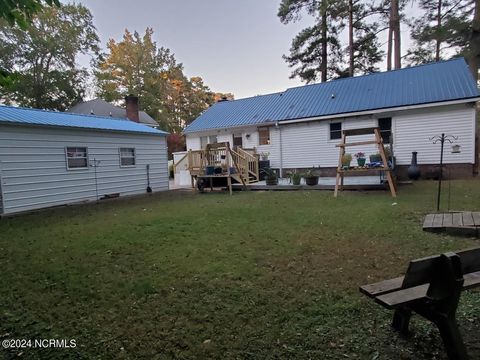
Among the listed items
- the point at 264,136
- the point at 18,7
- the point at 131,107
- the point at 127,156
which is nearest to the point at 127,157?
the point at 127,156

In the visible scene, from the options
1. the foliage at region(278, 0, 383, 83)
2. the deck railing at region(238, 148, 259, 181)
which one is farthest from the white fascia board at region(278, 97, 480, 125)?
the foliage at region(278, 0, 383, 83)

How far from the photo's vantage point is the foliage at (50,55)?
26266 mm

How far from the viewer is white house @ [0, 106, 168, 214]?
29.7 feet

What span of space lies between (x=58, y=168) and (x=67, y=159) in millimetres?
446

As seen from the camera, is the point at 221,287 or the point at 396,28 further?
the point at 396,28

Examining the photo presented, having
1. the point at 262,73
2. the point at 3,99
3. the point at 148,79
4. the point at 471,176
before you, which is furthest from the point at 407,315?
the point at 3,99

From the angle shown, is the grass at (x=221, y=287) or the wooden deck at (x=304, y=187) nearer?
the grass at (x=221, y=287)

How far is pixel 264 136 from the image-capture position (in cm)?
1709

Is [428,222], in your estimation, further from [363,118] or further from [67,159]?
[67,159]

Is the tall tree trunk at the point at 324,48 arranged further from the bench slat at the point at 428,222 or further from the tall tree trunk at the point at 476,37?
the bench slat at the point at 428,222

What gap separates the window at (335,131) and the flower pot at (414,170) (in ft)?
11.4

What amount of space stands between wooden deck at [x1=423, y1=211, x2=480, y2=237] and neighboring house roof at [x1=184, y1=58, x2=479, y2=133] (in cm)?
881

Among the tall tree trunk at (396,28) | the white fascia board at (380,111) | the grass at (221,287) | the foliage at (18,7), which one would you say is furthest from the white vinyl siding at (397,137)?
the foliage at (18,7)

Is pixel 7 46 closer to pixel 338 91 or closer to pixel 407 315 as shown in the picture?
pixel 338 91
